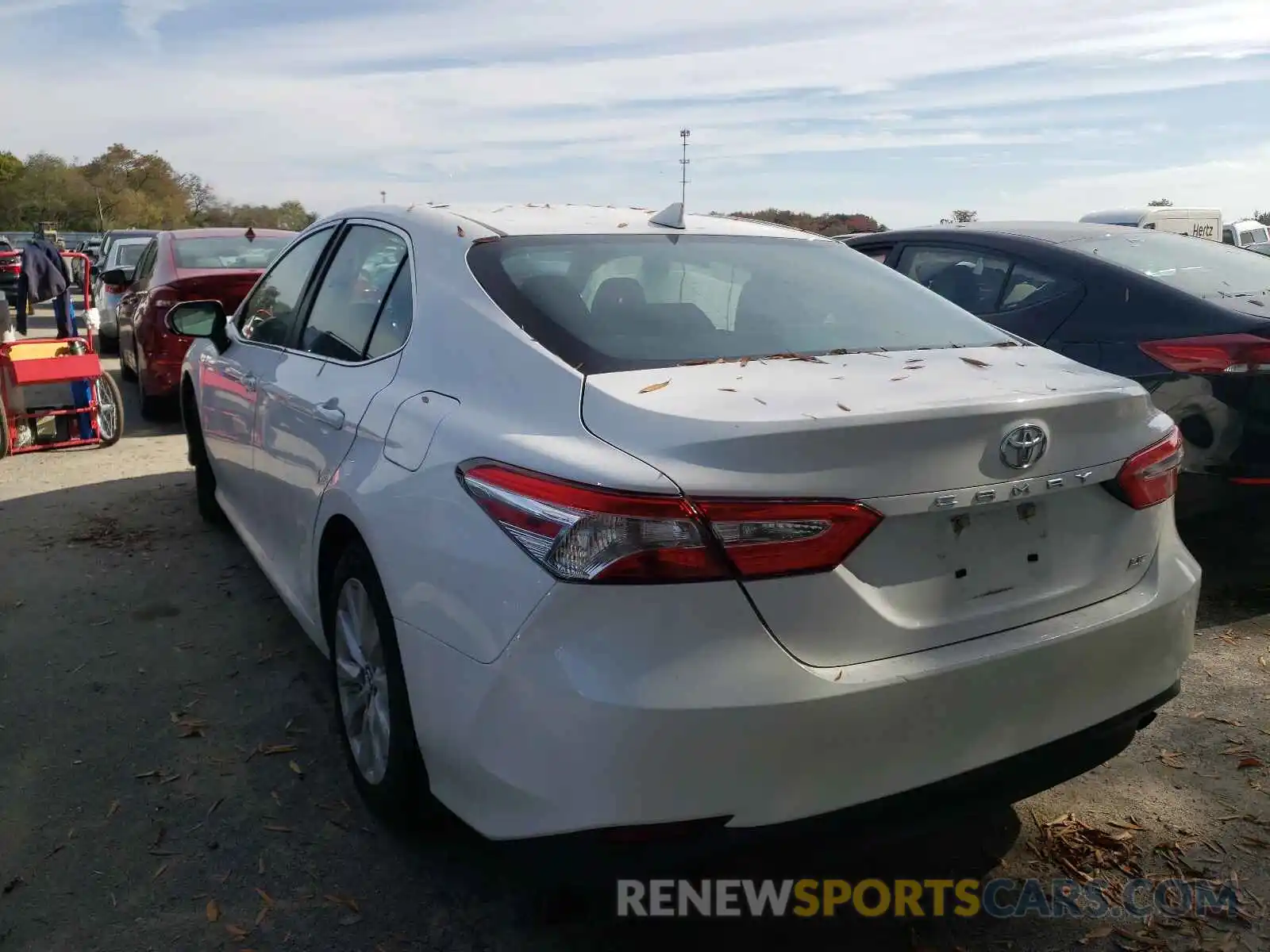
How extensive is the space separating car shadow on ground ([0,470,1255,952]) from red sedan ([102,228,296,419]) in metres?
4.31

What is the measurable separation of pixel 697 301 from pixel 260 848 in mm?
1914

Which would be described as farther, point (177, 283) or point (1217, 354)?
point (177, 283)

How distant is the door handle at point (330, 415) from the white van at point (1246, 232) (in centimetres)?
2753

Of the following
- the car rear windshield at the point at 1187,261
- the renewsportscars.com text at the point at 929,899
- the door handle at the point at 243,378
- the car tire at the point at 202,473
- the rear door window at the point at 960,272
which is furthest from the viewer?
the car tire at the point at 202,473

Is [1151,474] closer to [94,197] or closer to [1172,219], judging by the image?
[1172,219]

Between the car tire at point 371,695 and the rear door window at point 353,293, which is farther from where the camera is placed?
the rear door window at point 353,293

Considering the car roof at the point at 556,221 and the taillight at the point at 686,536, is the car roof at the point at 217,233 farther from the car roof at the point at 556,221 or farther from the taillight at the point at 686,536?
the taillight at the point at 686,536

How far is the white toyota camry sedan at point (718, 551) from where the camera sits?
1.91m

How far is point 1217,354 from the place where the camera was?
407cm

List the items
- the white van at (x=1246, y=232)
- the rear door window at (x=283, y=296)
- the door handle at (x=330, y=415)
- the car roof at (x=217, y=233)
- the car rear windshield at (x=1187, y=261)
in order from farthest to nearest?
the white van at (x=1246, y=232) < the car roof at (x=217, y=233) < the car rear windshield at (x=1187, y=261) < the rear door window at (x=283, y=296) < the door handle at (x=330, y=415)

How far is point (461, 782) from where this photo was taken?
223 cm

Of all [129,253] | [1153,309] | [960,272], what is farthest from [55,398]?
[129,253]

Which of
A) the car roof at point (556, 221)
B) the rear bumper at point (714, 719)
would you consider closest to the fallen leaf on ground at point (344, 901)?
the rear bumper at point (714, 719)

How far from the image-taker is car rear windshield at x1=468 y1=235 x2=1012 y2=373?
2520 millimetres
